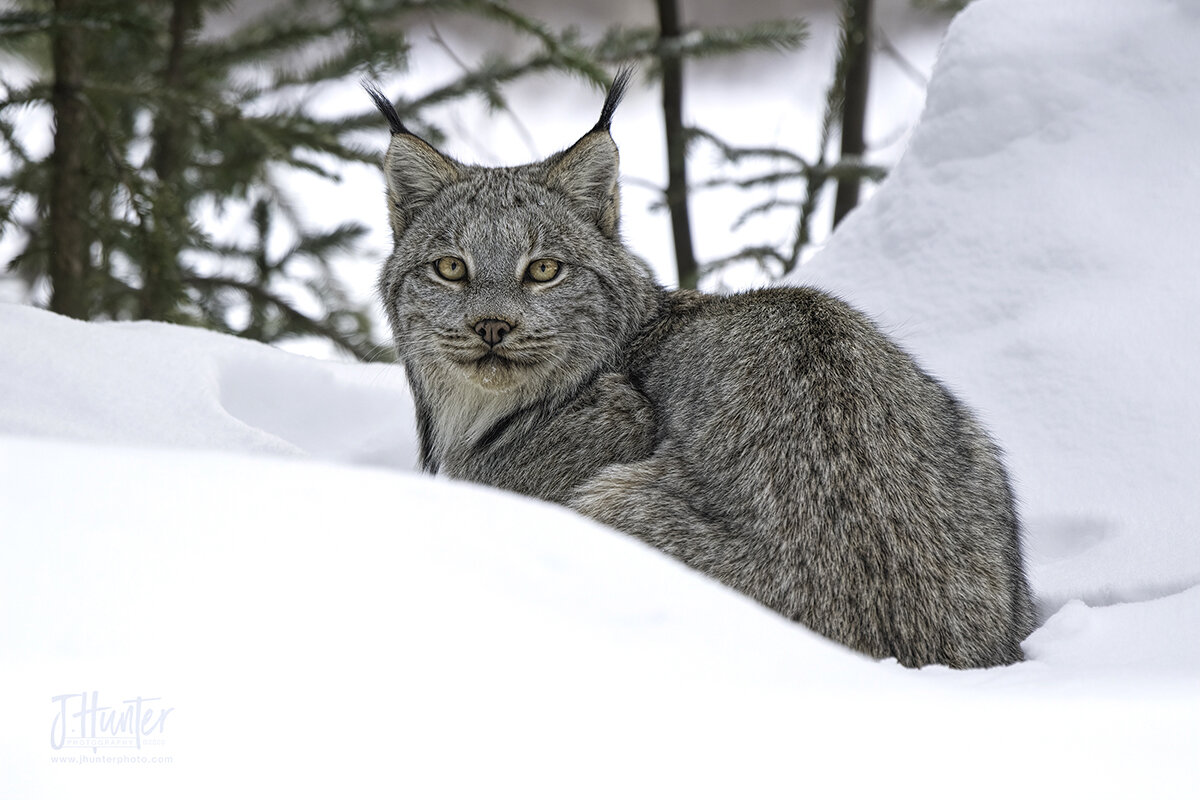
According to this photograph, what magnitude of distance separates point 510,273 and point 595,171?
0.59 metres

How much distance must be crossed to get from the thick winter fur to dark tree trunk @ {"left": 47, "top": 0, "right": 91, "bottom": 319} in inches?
76.1

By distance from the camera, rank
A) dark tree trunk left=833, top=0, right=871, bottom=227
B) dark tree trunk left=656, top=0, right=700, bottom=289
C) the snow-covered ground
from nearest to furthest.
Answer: the snow-covered ground → dark tree trunk left=656, top=0, right=700, bottom=289 → dark tree trunk left=833, top=0, right=871, bottom=227

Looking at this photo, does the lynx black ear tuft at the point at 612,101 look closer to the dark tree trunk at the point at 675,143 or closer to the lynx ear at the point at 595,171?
the lynx ear at the point at 595,171

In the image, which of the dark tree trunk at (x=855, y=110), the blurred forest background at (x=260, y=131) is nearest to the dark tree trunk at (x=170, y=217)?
the blurred forest background at (x=260, y=131)

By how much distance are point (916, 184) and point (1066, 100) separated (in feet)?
2.37

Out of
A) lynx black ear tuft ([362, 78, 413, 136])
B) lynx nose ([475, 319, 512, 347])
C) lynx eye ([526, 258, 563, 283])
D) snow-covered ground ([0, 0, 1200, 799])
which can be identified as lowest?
snow-covered ground ([0, 0, 1200, 799])

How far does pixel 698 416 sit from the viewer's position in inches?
133

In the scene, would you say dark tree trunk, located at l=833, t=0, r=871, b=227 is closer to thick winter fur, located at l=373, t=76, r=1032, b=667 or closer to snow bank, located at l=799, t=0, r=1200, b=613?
snow bank, located at l=799, t=0, r=1200, b=613

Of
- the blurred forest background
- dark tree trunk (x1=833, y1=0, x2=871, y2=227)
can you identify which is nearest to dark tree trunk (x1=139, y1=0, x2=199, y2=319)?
the blurred forest background

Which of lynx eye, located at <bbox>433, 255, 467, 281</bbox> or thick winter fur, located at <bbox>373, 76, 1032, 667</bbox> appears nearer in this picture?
thick winter fur, located at <bbox>373, 76, 1032, 667</bbox>

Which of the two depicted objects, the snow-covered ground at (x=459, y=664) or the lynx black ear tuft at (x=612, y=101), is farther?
the lynx black ear tuft at (x=612, y=101)

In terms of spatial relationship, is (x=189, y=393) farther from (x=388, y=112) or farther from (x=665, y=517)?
(x=665, y=517)

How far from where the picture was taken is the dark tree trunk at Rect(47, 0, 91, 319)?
5387 mm

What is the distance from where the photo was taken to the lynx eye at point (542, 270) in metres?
3.85
